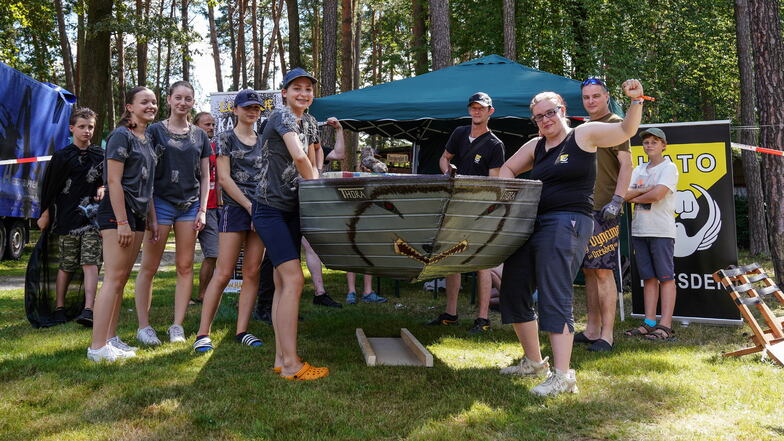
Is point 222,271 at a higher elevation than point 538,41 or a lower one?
lower

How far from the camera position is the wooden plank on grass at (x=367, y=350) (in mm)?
4125

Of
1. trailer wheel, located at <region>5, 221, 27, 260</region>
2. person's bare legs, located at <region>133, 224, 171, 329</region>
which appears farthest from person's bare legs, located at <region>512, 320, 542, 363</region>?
trailer wheel, located at <region>5, 221, 27, 260</region>

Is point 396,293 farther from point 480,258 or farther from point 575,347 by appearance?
point 480,258

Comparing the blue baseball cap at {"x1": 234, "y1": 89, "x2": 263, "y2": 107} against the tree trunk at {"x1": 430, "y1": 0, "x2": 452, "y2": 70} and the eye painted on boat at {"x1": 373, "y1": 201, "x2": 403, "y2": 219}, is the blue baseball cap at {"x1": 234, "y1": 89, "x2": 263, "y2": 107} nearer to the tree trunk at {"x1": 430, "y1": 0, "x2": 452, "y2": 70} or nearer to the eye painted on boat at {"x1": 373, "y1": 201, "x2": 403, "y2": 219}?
the eye painted on boat at {"x1": 373, "y1": 201, "x2": 403, "y2": 219}

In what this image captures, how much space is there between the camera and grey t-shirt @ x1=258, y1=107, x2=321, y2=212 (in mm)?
3699

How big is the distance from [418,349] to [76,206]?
3016mm

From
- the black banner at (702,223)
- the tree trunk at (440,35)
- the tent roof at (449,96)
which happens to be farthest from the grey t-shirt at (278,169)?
the tree trunk at (440,35)

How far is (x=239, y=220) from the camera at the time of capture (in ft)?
14.5

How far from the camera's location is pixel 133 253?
4223mm

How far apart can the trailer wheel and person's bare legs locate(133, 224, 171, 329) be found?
7.96 m

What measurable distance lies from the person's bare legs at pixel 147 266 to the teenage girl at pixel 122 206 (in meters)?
0.15

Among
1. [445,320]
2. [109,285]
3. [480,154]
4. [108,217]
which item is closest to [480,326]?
[445,320]

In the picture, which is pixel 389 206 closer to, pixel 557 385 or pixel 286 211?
pixel 286 211

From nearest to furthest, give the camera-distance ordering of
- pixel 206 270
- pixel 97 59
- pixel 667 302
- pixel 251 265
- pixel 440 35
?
pixel 251 265
pixel 667 302
pixel 206 270
pixel 440 35
pixel 97 59
